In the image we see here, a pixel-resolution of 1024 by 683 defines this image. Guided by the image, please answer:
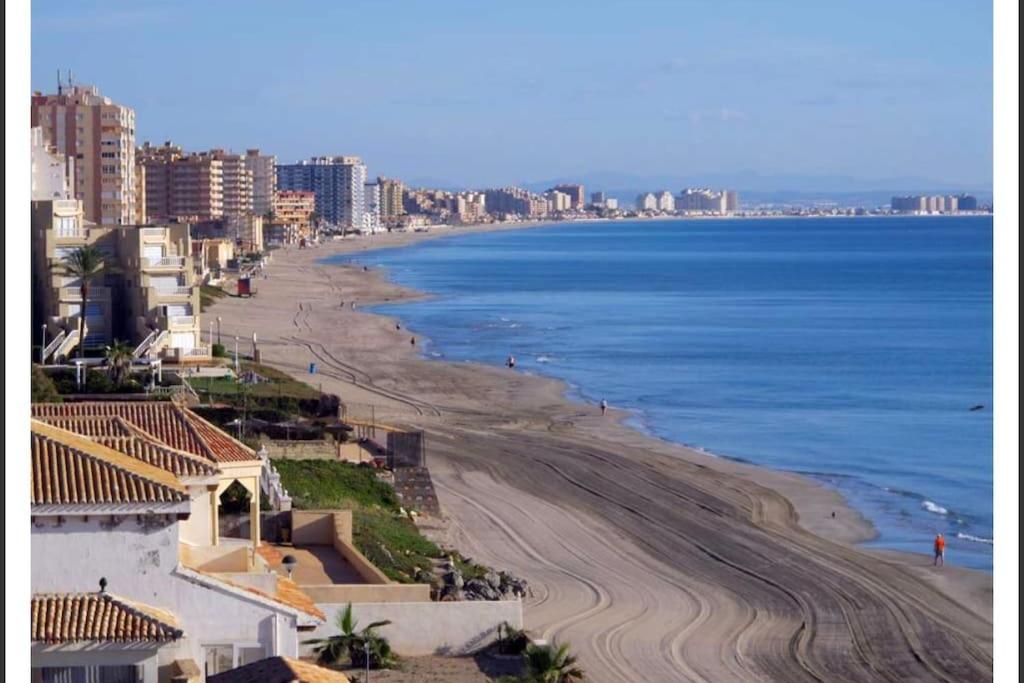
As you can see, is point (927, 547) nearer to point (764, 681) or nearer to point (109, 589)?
point (764, 681)

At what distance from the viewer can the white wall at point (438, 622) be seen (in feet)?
48.5

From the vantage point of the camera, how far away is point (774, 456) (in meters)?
36.1

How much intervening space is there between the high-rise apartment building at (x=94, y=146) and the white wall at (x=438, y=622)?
3037 inches

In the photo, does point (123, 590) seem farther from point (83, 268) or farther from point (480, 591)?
point (83, 268)

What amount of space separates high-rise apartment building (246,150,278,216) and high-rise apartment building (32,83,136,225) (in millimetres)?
83777

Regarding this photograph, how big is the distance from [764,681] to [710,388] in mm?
32460

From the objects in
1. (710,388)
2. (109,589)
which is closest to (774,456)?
(710,388)

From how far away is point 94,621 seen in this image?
332 inches

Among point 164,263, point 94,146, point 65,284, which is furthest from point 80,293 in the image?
point 94,146

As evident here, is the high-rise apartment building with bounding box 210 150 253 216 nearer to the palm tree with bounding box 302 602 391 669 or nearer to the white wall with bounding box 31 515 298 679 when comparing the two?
the palm tree with bounding box 302 602 391 669

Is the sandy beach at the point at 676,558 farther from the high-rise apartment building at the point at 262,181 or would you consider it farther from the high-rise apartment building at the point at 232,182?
the high-rise apartment building at the point at 262,181

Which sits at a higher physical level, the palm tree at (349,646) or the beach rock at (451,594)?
the palm tree at (349,646)

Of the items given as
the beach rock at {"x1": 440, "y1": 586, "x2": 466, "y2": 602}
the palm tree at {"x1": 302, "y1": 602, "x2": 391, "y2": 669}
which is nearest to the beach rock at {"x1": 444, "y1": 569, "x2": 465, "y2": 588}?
the beach rock at {"x1": 440, "y1": 586, "x2": 466, "y2": 602}

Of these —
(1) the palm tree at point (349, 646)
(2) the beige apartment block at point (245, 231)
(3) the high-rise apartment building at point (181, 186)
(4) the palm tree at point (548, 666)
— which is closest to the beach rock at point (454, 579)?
(4) the palm tree at point (548, 666)
